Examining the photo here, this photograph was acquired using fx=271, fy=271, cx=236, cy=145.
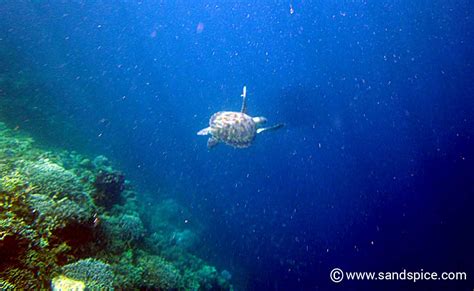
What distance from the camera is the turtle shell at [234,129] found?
914 cm

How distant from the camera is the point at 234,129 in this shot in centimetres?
910

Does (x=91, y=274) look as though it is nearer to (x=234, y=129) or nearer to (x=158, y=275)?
(x=158, y=275)

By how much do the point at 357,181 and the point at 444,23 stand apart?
1741 inches

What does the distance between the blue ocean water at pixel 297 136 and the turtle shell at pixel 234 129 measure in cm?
966

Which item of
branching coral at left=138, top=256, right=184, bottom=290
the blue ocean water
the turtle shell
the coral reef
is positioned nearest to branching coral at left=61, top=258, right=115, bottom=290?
the coral reef

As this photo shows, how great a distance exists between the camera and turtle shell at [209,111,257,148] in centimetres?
914

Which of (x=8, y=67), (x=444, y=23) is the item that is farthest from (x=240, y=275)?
(x=444, y=23)

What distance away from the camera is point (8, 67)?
602 inches

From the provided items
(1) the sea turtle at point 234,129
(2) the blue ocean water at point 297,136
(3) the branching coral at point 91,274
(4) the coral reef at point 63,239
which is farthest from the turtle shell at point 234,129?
(2) the blue ocean water at point 297,136

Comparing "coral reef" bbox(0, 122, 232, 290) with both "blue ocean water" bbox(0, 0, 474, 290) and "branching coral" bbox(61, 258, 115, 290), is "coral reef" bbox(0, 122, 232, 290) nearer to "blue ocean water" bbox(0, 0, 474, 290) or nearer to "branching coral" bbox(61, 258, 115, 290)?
"branching coral" bbox(61, 258, 115, 290)

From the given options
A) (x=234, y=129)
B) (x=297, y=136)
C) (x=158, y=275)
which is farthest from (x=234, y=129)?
(x=297, y=136)

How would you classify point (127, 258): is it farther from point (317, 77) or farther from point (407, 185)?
point (317, 77)

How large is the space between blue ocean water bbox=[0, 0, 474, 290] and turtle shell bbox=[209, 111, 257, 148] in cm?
966

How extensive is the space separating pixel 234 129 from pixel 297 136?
30594mm
